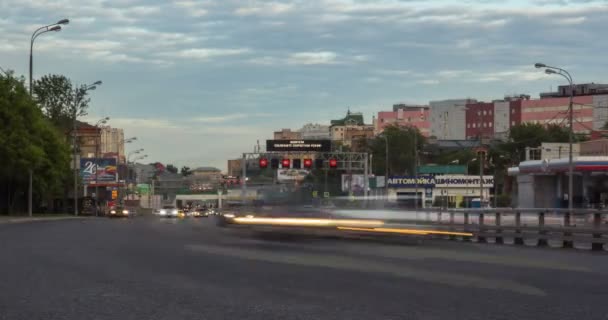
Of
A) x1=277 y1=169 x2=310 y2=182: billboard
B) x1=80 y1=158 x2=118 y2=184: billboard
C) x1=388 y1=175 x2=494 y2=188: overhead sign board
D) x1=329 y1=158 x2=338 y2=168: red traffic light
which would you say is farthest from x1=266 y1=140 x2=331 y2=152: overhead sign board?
x1=80 y1=158 x2=118 y2=184: billboard

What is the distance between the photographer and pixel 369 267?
20.8 metres

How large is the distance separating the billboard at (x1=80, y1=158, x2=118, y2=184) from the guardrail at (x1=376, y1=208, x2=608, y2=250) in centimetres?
7828

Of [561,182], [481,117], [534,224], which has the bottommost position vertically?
[534,224]

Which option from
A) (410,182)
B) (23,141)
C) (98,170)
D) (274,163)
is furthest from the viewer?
(98,170)

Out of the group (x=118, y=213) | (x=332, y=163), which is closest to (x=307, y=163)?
(x=332, y=163)

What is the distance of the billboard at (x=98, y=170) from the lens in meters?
112

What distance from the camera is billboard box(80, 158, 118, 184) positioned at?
111500 mm

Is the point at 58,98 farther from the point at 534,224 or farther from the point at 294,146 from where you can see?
the point at 534,224

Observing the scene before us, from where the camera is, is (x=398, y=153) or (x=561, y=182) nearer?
(x=561, y=182)

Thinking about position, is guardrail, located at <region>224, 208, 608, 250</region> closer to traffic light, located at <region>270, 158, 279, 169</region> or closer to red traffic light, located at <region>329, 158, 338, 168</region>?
red traffic light, located at <region>329, 158, 338, 168</region>

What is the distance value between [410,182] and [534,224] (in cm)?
7387

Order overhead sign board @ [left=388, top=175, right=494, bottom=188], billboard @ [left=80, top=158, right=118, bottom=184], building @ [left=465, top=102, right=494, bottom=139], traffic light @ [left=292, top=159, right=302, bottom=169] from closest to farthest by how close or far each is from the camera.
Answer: traffic light @ [left=292, top=159, right=302, bottom=169]
overhead sign board @ [left=388, top=175, right=494, bottom=188]
billboard @ [left=80, top=158, right=118, bottom=184]
building @ [left=465, top=102, right=494, bottom=139]

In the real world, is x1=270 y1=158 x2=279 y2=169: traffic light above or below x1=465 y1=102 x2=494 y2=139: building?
below

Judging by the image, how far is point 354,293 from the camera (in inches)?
603
